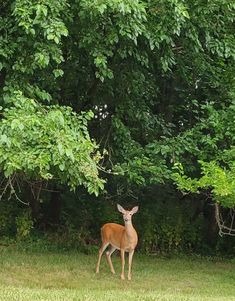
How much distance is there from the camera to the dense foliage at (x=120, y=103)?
7.74 metres

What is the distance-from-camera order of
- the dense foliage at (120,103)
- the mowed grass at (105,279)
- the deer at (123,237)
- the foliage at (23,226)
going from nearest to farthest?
the dense foliage at (120,103) → the mowed grass at (105,279) → the deer at (123,237) → the foliage at (23,226)

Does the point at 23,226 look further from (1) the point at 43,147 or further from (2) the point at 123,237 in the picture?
(1) the point at 43,147

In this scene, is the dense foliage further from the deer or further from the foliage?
the deer

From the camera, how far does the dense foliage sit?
7.74 m

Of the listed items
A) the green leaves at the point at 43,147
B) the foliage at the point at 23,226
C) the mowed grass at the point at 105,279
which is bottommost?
the mowed grass at the point at 105,279

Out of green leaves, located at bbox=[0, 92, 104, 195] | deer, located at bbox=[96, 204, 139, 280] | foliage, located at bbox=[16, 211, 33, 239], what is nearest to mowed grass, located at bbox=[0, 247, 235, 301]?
deer, located at bbox=[96, 204, 139, 280]

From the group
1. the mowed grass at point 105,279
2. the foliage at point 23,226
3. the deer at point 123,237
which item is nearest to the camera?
the mowed grass at point 105,279

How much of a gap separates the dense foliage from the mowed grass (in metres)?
1.49

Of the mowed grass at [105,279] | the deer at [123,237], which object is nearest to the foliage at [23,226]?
the mowed grass at [105,279]

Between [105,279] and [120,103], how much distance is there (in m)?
3.77

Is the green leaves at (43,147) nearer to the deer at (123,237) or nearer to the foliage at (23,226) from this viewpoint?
the deer at (123,237)

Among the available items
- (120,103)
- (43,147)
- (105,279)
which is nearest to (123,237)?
(105,279)

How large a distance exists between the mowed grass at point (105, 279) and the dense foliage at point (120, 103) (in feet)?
4.89

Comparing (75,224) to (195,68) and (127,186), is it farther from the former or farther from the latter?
(195,68)
